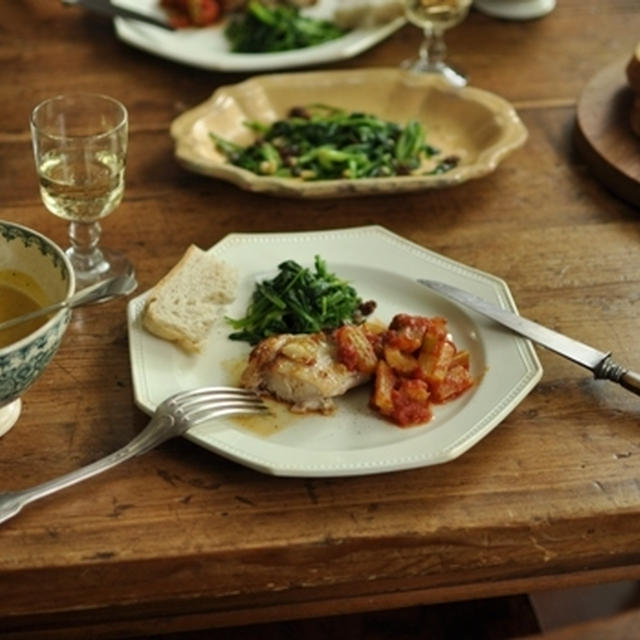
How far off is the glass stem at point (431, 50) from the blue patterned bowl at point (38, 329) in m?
1.11

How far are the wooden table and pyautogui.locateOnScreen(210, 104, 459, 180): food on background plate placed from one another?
0.33 feet

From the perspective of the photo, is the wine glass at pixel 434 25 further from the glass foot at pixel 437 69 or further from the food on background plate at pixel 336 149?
the food on background plate at pixel 336 149

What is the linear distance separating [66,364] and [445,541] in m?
0.56

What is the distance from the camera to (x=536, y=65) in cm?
221

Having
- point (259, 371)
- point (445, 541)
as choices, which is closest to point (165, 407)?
point (259, 371)

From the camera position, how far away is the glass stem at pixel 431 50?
2.20m

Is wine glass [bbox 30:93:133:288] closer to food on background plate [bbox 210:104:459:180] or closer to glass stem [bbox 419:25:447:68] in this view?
food on background plate [bbox 210:104:459:180]

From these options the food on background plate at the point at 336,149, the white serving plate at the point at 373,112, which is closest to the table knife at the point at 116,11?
the white serving plate at the point at 373,112

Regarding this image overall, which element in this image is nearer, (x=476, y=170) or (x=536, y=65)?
(x=476, y=170)

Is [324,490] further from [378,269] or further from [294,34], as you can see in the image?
[294,34]

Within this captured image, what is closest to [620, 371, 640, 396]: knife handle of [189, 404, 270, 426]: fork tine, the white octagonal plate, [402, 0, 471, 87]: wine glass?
the white octagonal plate

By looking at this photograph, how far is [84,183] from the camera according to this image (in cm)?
154

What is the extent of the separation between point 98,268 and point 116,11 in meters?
0.85

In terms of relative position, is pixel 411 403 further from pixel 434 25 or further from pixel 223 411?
pixel 434 25
